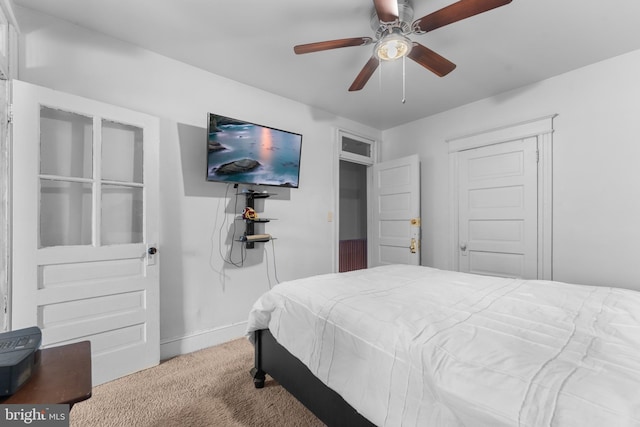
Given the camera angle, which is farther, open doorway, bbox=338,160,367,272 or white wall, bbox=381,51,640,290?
open doorway, bbox=338,160,367,272

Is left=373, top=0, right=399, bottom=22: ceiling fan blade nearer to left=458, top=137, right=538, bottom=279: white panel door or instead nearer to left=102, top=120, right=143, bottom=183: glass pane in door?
left=102, top=120, right=143, bottom=183: glass pane in door

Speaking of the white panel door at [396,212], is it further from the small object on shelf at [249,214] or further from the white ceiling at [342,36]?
the small object on shelf at [249,214]

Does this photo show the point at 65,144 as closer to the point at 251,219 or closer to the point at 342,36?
the point at 251,219

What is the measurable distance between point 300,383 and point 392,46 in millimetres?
2062

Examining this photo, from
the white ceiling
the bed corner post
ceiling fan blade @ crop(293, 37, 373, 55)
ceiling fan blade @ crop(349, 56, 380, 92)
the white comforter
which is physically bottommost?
the bed corner post

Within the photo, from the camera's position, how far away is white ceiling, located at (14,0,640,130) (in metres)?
1.88

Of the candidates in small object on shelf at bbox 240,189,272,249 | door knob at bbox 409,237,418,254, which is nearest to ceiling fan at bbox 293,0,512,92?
small object on shelf at bbox 240,189,272,249

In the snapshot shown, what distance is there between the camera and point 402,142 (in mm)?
4047

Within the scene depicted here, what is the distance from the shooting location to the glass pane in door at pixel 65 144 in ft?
6.17

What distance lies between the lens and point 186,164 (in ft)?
8.36

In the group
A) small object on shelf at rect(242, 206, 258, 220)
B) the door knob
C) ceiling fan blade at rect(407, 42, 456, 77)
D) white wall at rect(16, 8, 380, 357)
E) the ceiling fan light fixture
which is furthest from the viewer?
the door knob

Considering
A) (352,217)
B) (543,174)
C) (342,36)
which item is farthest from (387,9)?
(352,217)

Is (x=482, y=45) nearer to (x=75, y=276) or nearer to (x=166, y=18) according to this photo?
(x=166, y=18)

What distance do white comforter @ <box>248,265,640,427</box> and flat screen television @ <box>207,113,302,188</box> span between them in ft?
4.52
